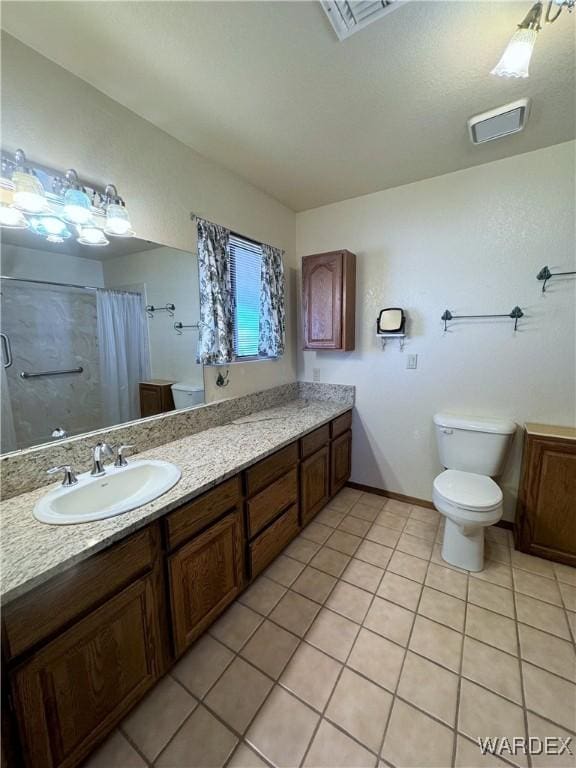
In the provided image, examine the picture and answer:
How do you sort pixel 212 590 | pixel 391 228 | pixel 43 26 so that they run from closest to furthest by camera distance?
1. pixel 43 26
2. pixel 212 590
3. pixel 391 228

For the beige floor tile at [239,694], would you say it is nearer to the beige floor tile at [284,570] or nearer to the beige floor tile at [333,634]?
the beige floor tile at [333,634]

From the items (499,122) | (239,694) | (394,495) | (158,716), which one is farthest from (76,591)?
(499,122)

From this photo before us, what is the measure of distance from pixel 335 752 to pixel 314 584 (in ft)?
2.40

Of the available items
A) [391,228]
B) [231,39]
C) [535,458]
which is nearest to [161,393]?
[231,39]

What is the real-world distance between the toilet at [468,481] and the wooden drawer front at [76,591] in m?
1.61

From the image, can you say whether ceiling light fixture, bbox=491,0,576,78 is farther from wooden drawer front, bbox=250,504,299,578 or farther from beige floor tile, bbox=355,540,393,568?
beige floor tile, bbox=355,540,393,568

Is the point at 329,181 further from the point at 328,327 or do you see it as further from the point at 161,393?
the point at 161,393

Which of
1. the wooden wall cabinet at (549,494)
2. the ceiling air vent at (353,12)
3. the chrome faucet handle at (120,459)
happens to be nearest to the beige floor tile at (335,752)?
the chrome faucet handle at (120,459)

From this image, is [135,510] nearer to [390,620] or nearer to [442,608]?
[390,620]

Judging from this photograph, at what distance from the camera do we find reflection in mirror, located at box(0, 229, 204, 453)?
1.26 m

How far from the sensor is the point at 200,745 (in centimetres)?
111

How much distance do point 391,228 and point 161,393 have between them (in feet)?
6.76

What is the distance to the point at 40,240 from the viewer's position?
1.29 m

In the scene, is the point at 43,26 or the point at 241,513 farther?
the point at 241,513
